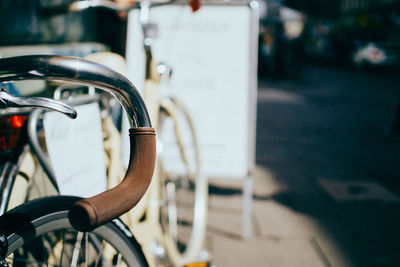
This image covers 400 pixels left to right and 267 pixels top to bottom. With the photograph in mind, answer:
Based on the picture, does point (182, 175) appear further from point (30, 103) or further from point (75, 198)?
point (30, 103)

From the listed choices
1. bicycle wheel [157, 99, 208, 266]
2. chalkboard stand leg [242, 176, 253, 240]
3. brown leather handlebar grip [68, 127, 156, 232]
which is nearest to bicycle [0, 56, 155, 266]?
brown leather handlebar grip [68, 127, 156, 232]

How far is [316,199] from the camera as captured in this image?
3.74m

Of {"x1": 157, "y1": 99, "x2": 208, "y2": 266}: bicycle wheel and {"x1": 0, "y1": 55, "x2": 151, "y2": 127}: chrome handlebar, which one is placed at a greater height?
{"x1": 0, "y1": 55, "x2": 151, "y2": 127}: chrome handlebar

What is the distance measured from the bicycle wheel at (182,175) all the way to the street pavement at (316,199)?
0.22m

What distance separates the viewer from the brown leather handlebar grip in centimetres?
73

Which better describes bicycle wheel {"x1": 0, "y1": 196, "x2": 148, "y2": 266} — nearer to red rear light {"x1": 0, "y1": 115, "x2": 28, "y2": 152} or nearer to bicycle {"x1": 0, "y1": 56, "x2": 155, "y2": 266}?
bicycle {"x1": 0, "y1": 56, "x2": 155, "y2": 266}

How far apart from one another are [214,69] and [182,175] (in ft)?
2.62

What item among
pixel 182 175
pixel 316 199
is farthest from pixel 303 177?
pixel 182 175

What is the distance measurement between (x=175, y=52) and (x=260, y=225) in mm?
1425

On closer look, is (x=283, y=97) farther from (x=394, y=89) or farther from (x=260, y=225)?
(x=260, y=225)

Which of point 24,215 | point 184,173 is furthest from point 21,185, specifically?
point 184,173

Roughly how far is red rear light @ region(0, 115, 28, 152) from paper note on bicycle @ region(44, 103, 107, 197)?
0.13 metres

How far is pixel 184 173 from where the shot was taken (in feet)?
10.0

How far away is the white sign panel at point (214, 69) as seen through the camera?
283cm
